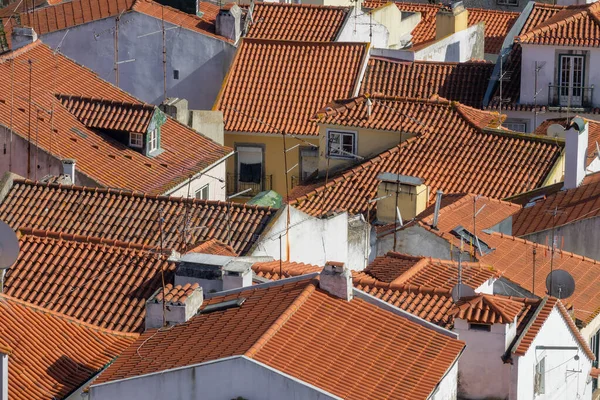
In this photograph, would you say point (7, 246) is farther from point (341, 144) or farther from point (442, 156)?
point (341, 144)

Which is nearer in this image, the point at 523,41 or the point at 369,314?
the point at 369,314

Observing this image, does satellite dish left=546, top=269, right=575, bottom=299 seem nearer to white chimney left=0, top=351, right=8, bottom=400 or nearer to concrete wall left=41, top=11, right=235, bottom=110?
white chimney left=0, top=351, right=8, bottom=400

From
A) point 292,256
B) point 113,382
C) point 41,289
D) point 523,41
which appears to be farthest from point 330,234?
point 523,41

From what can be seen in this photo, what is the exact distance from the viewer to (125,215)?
1603 inches

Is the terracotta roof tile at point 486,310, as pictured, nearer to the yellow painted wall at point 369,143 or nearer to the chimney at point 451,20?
the yellow painted wall at point 369,143

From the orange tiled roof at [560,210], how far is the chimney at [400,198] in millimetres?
2093

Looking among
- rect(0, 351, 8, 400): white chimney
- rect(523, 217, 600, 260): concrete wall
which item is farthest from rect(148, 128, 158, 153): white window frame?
rect(0, 351, 8, 400): white chimney

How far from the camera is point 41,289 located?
35.9 m

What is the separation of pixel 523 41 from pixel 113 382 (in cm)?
3157

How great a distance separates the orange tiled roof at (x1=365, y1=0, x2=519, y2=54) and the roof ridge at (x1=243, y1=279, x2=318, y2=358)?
38.1 m

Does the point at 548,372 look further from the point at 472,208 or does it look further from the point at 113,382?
the point at 472,208

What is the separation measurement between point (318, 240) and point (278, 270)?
5375 mm

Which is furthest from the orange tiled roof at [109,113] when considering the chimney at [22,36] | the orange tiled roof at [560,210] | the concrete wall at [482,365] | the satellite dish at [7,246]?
the concrete wall at [482,365]

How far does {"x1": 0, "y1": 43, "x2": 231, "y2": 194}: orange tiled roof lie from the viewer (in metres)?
46.8
